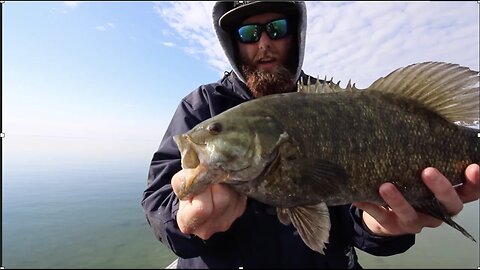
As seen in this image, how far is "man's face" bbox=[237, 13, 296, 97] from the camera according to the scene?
116 inches

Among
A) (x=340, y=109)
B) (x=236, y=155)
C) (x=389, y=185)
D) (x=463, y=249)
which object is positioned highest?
(x=340, y=109)

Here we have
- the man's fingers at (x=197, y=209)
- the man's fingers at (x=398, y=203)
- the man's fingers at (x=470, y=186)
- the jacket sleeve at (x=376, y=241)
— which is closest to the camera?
the man's fingers at (x=197, y=209)

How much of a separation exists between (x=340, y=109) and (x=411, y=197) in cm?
Result: 63

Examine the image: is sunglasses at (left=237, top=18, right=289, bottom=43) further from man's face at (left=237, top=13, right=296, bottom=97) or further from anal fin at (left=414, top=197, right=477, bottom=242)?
anal fin at (left=414, top=197, right=477, bottom=242)

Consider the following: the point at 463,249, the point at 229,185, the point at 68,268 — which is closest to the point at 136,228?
the point at 68,268

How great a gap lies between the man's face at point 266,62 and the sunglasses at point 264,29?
36mm

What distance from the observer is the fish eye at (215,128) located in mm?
1515

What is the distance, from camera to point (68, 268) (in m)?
9.45

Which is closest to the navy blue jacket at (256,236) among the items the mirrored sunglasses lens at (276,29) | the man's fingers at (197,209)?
the man's fingers at (197,209)

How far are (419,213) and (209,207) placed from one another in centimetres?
128

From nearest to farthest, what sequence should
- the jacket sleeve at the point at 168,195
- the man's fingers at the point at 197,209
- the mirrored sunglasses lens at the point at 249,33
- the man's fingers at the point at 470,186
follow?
1. the man's fingers at the point at 197,209
2. the man's fingers at the point at 470,186
3. the jacket sleeve at the point at 168,195
4. the mirrored sunglasses lens at the point at 249,33

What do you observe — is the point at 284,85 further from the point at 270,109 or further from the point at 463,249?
the point at 463,249

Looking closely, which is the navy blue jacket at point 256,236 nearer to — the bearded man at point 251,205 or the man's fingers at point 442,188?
the bearded man at point 251,205

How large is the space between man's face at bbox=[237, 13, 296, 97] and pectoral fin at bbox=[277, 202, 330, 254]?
151 centimetres
